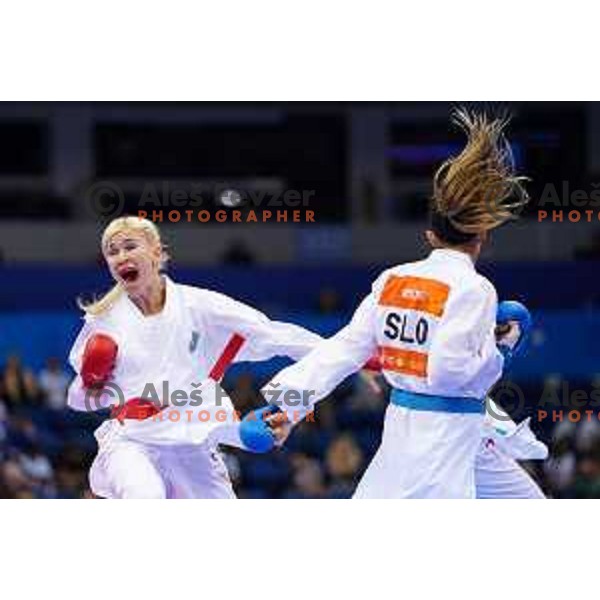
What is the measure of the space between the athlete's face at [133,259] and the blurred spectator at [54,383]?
1.02m

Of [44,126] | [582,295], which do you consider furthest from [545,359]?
[44,126]

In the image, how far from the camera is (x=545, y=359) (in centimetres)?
1179

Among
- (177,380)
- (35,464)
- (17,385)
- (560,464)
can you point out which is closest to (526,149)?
(560,464)

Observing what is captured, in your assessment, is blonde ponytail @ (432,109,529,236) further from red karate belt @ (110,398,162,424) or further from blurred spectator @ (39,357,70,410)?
blurred spectator @ (39,357,70,410)

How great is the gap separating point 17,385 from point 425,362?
10.5 feet

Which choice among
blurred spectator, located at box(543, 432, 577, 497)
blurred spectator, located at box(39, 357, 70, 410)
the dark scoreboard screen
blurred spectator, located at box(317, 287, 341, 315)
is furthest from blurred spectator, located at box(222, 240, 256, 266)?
blurred spectator, located at box(543, 432, 577, 497)

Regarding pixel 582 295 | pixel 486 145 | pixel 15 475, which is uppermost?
pixel 486 145

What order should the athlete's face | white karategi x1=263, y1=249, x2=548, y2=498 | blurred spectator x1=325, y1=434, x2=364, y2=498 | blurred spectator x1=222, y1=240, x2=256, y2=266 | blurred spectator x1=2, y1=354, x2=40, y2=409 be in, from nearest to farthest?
1. white karategi x1=263, y1=249, x2=548, y2=498
2. the athlete's face
3. blurred spectator x1=222, y1=240, x2=256, y2=266
4. blurred spectator x1=2, y1=354, x2=40, y2=409
5. blurred spectator x1=325, y1=434, x2=364, y2=498

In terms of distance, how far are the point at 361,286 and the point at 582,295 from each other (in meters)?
1.16

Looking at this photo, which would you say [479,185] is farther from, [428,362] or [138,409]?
[138,409]

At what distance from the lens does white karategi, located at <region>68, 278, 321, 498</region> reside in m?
10.5

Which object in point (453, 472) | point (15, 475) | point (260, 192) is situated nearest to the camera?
point (453, 472)

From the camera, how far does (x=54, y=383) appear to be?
11828mm

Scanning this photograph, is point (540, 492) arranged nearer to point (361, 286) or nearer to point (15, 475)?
point (361, 286)
